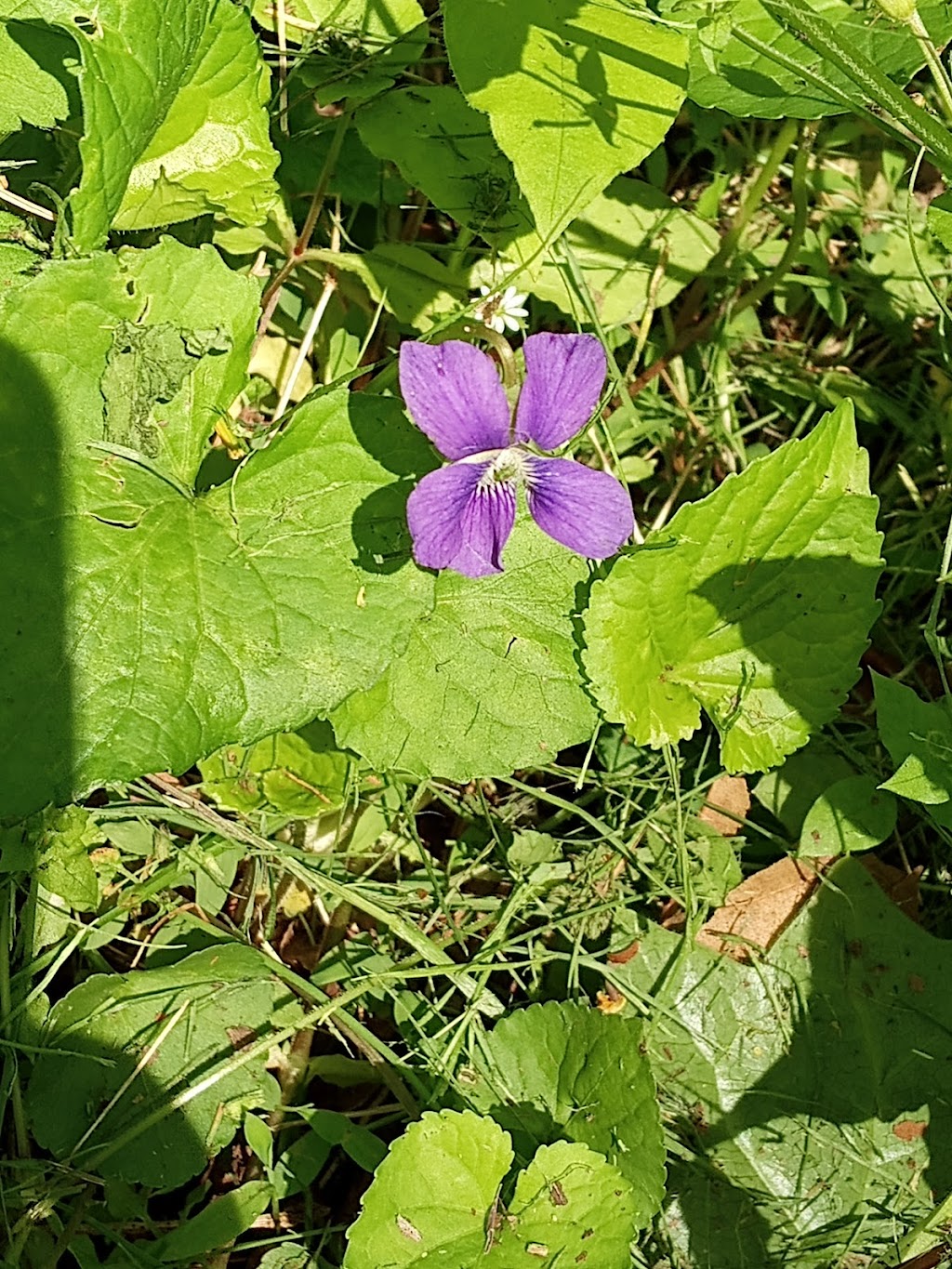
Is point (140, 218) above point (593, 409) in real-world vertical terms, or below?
below

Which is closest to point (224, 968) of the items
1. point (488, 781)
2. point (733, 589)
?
point (488, 781)

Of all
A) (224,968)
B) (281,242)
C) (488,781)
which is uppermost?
(281,242)

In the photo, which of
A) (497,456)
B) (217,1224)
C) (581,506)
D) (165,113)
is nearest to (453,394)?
(497,456)

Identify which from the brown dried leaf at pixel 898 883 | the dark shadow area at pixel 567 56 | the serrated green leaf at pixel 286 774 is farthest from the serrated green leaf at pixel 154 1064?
the dark shadow area at pixel 567 56

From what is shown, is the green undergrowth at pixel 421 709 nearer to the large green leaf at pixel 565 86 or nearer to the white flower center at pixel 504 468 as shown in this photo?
the large green leaf at pixel 565 86

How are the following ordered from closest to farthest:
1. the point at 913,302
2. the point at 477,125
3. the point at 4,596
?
the point at 4,596 < the point at 477,125 < the point at 913,302

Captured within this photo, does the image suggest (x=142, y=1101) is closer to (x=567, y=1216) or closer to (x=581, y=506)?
(x=567, y=1216)

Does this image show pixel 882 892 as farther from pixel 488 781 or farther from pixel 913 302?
pixel 913 302
